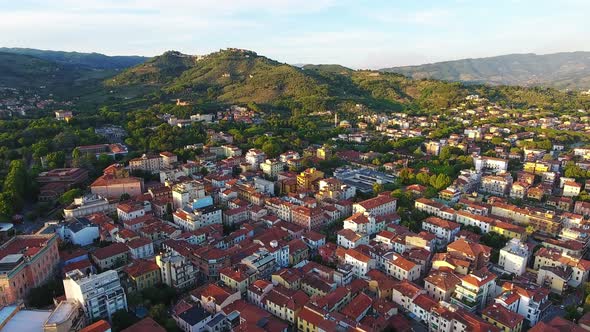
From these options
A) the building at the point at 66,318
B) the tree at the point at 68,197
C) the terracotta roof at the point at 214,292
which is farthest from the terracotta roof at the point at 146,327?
the tree at the point at 68,197

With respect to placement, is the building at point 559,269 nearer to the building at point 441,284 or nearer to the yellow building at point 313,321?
the building at point 441,284

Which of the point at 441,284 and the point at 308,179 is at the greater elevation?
the point at 308,179

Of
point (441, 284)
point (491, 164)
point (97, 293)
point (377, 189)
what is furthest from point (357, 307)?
point (491, 164)

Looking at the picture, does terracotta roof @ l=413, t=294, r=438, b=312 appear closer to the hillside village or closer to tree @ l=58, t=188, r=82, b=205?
the hillside village

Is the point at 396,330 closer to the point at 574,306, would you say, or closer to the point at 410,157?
the point at 574,306

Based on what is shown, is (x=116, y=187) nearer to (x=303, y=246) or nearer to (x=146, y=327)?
(x=303, y=246)

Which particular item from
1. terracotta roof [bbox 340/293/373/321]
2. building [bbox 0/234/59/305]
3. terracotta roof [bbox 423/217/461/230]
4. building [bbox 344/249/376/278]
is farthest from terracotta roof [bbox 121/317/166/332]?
terracotta roof [bbox 423/217/461/230]
